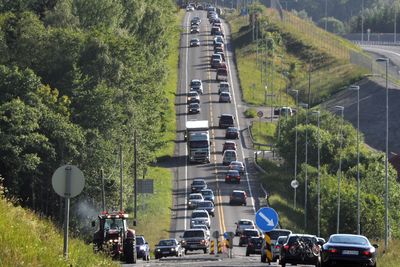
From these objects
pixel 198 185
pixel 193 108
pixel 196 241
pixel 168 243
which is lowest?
pixel 198 185

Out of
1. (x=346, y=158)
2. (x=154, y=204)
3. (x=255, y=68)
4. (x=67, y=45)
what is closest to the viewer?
(x=67, y=45)

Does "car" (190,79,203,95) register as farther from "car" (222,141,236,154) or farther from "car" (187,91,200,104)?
"car" (222,141,236,154)

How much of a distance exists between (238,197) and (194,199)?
329cm

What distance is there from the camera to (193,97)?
130500mm

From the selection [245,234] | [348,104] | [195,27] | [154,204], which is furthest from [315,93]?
[245,234]

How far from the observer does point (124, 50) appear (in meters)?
79.9

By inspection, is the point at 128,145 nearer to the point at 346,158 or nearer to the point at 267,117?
the point at 346,158

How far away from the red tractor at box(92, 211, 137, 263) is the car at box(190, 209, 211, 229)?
31.4m

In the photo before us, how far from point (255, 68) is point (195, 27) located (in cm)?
3204

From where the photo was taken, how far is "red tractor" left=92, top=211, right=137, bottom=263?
40031mm

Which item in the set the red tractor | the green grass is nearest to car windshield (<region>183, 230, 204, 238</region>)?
the red tractor

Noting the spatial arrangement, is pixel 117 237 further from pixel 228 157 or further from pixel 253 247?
pixel 228 157

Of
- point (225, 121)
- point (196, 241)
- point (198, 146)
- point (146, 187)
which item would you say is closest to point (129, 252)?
point (196, 241)

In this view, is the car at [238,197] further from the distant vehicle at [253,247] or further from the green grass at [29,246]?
the green grass at [29,246]
